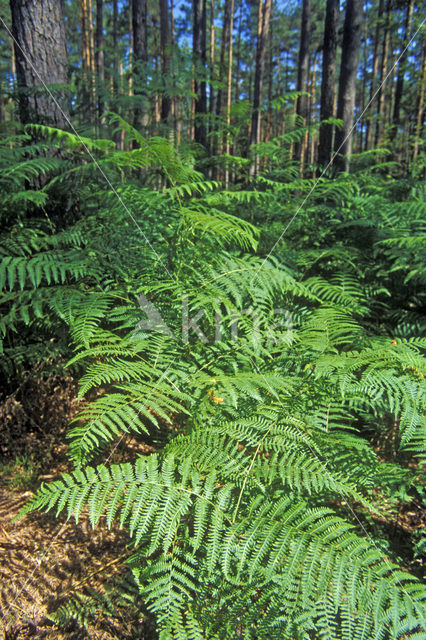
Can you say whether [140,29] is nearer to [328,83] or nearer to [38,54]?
[328,83]

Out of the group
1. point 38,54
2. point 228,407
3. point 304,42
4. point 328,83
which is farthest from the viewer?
point 304,42

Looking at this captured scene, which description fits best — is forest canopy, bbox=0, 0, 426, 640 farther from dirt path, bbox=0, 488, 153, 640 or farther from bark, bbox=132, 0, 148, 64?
bark, bbox=132, 0, 148, 64

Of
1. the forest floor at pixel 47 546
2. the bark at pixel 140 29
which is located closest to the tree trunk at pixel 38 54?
the forest floor at pixel 47 546

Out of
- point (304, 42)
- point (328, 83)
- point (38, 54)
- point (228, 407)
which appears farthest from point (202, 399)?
point (304, 42)

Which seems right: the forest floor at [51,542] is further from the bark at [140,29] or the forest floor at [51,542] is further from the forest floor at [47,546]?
the bark at [140,29]

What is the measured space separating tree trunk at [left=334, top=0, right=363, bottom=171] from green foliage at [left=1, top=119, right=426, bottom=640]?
224 cm

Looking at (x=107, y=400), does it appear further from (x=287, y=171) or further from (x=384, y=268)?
(x=287, y=171)

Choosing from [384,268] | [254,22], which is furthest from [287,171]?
[254,22]

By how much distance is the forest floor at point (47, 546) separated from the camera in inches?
61.0

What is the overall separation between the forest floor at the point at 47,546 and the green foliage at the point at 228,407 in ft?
0.37

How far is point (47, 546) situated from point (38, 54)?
368 centimetres

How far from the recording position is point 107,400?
168 cm

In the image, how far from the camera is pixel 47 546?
1.86 m

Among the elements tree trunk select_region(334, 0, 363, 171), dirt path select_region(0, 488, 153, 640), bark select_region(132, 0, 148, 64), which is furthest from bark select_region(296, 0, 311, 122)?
dirt path select_region(0, 488, 153, 640)
